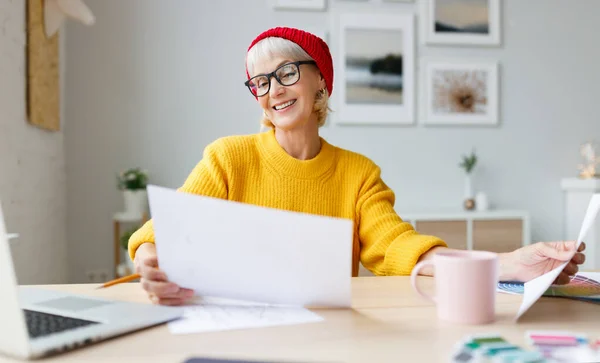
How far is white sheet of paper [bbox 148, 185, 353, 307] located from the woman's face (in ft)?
2.10

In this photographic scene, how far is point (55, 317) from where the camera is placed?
699 mm

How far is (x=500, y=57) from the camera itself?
11.7 ft

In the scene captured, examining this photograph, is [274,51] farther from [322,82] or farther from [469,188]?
[469,188]

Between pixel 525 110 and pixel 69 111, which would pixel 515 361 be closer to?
pixel 69 111

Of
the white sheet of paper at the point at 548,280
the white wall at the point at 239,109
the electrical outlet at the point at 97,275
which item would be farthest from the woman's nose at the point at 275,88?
the electrical outlet at the point at 97,275

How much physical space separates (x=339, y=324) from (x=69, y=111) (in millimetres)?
2897

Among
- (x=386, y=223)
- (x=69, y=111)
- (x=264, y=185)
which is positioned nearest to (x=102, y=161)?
(x=69, y=111)

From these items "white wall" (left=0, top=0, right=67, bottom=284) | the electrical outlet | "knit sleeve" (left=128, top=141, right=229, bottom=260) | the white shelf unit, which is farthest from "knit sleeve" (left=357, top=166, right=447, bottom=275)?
the electrical outlet

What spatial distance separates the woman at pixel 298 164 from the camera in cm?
128

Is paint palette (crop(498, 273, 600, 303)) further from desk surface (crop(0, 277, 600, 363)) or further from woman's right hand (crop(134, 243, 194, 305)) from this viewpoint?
woman's right hand (crop(134, 243, 194, 305))

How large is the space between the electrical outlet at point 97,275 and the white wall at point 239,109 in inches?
1.7

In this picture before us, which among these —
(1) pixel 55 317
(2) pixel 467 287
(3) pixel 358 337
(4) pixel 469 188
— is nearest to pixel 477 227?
(4) pixel 469 188

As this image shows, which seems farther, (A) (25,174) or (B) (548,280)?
(A) (25,174)

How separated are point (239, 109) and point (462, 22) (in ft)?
5.22
